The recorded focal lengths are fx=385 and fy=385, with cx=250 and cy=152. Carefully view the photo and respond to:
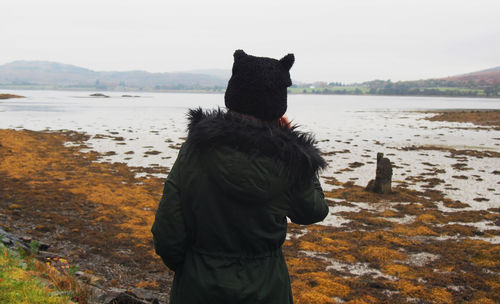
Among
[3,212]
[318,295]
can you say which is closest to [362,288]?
[318,295]

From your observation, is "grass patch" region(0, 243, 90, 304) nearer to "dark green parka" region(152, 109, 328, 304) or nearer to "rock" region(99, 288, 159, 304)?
"rock" region(99, 288, 159, 304)

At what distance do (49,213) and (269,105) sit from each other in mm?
9431

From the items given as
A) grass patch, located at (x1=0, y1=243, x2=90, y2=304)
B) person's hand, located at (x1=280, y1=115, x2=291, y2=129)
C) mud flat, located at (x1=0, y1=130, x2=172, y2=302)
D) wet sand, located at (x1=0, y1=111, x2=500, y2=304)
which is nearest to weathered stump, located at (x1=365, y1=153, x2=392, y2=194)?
wet sand, located at (x1=0, y1=111, x2=500, y2=304)

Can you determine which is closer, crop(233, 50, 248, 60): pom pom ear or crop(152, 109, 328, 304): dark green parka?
crop(152, 109, 328, 304): dark green parka

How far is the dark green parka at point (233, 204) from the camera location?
6.63 ft

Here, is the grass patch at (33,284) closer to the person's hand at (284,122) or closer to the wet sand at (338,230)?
the wet sand at (338,230)

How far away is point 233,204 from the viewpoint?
2111 mm

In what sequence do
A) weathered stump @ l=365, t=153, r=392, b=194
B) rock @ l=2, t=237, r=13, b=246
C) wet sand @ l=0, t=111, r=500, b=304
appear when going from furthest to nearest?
weathered stump @ l=365, t=153, r=392, b=194, wet sand @ l=0, t=111, r=500, b=304, rock @ l=2, t=237, r=13, b=246

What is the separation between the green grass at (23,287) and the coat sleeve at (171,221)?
2.78 m

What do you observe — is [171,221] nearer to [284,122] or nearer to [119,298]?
[284,122]

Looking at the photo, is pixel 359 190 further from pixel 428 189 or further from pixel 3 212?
pixel 3 212

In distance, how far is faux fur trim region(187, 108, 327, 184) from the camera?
201 cm

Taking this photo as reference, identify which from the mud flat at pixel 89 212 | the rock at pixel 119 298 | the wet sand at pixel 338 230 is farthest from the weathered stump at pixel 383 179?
the rock at pixel 119 298

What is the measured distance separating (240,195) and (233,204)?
0.10 metres
